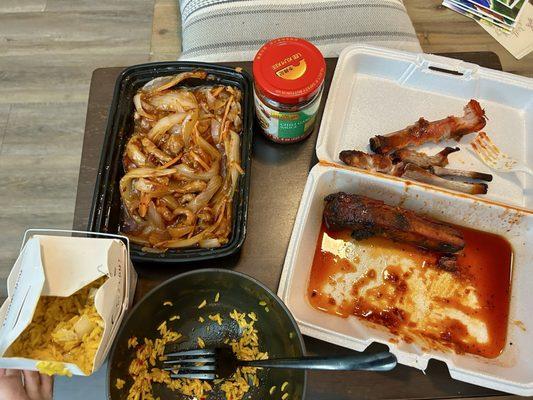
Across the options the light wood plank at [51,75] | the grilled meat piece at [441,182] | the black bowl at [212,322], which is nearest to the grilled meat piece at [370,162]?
the grilled meat piece at [441,182]

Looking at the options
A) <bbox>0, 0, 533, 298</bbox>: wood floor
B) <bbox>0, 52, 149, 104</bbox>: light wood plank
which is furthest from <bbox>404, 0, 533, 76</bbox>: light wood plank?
<bbox>0, 52, 149, 104</bbox>: light wood plank

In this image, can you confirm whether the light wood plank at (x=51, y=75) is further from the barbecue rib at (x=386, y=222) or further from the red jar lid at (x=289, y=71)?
the barbecue rib at (x=386, y=222)

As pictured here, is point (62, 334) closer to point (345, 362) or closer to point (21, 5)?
point (345, 362)

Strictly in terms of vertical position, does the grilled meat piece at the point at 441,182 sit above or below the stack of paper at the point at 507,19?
below

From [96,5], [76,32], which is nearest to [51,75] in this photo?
[76,32]

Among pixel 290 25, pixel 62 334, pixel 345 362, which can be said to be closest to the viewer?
pixel 345 362

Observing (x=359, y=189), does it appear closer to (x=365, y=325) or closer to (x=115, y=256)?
(x=365, y=325)

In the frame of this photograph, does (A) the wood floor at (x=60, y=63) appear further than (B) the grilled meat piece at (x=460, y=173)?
Yes
